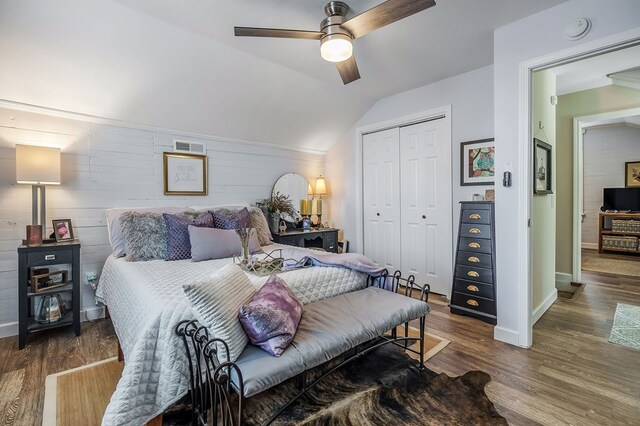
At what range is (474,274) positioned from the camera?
3072mm

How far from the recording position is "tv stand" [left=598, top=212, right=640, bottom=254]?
239 inches

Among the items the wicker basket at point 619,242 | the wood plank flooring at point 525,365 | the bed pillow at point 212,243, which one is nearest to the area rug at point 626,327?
the wood plank flooring at point 525,365

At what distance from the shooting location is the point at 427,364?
222cm

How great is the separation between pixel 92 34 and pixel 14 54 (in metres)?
0.60

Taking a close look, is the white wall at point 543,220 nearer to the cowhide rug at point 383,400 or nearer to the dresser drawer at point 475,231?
the dresser drawer at point 475,231

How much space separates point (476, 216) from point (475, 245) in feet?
0.95

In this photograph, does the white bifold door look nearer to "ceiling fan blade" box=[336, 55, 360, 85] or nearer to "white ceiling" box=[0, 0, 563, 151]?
"white ceiling" box=[0, 0, 563, 151]

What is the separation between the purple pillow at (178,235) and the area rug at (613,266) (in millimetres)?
5997

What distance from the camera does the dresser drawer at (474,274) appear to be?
117 inches

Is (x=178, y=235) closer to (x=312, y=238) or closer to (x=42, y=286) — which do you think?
(x=42, y=286)

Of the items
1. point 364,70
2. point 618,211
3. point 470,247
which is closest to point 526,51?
point 364,70

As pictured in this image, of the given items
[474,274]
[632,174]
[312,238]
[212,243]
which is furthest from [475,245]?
[632,174]

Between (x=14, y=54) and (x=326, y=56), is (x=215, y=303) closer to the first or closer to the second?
(x=326, y=56)

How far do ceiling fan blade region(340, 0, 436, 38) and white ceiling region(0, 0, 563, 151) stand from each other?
315mm
